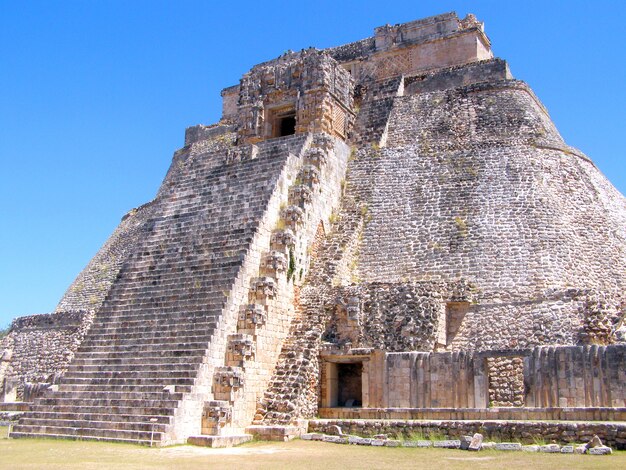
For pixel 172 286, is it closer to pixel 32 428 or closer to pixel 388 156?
pixel 32 428

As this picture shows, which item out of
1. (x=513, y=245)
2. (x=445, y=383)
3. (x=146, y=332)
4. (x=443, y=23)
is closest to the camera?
(x=445, y=383)

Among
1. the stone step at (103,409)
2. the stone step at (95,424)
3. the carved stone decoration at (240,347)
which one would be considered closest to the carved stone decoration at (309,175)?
the carved stone decoration at (240,347)

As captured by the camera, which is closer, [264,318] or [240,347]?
[240,347]

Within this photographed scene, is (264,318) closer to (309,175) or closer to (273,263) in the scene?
Result: (273,263)

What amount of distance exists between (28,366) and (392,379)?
452 inches

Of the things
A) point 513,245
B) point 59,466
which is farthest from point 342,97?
point 59,466

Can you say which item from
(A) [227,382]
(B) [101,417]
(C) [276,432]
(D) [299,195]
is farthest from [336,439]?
(D) [299,195]

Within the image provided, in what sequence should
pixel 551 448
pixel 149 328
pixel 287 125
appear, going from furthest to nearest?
1. pixel 287 125
2. pixel 149 328
3. pixel 551 448

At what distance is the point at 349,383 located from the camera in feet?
49.1

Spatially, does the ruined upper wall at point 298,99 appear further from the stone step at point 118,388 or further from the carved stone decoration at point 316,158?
the stone step at point 118,388

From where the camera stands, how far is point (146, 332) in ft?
45.8

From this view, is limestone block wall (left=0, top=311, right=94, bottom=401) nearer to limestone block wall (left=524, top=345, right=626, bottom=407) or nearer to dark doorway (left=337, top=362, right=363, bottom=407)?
dark doorway (left=337, top=362, right=363, bottom=407)

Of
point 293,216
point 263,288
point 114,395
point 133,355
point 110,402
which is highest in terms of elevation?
point 293,216

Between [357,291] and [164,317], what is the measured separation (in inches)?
151
